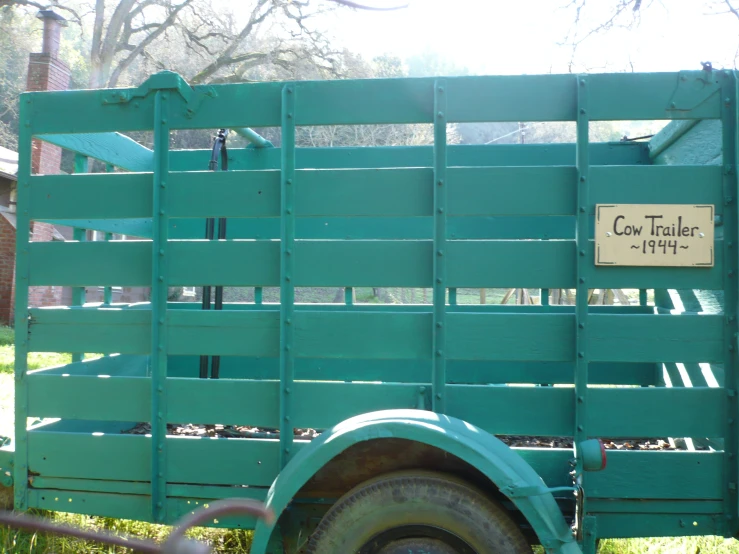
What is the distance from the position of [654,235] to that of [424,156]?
1.74 metres

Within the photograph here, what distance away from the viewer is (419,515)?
2.05 meters

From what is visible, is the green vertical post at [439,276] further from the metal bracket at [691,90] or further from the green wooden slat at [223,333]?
the metal bracket at [691,90]

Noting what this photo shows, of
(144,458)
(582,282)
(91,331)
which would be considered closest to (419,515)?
(582,282)

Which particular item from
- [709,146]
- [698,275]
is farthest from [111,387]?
[709,146]

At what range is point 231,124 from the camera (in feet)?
8.05

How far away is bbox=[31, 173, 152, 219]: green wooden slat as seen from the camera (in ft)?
8.22

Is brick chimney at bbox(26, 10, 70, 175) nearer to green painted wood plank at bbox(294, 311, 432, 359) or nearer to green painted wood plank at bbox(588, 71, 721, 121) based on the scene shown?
green painted wood plank at bbox(294, 311, 432, 359)

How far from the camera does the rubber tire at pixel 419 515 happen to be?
202 cm

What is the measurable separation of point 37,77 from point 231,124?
53.7ft

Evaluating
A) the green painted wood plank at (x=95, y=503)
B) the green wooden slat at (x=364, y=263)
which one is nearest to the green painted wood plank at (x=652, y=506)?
the green wooden slat at (x=364, y=263)

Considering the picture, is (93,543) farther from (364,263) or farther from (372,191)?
(372,191)

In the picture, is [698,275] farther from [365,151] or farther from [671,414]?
[365,151]

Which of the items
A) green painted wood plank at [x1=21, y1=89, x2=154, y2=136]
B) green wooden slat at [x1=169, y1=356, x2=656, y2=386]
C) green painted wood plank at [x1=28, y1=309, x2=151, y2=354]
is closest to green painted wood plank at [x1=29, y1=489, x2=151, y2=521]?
green painted wood plank at [x1=28, y1=309, x2=151, y2=354]

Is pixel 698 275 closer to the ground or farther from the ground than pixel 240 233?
closer to the ground
